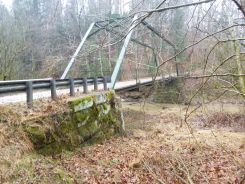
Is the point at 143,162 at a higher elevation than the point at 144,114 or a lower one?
lower

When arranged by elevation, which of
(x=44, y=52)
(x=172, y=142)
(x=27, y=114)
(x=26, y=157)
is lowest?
(x=172, y=142)

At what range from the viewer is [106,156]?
9.12 meters

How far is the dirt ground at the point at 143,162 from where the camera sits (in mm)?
6104

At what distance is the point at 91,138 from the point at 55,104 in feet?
6.54

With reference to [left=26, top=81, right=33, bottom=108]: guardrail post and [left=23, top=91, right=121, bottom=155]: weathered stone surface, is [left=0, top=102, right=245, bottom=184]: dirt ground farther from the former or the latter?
[left=26, top=81, right=33, bottom=108]: guardrail post

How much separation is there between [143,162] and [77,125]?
2.32 m

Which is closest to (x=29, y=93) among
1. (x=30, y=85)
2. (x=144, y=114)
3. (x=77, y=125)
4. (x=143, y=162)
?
(x=30, y=85)

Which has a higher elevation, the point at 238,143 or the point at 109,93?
the point at 109,93

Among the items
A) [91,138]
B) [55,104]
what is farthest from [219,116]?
[55,104]

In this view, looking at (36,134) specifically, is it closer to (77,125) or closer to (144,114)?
(77,125)

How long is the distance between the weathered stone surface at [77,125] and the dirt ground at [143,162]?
0.95 feet

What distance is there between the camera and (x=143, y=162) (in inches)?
320

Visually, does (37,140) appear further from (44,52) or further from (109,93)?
(44,52)

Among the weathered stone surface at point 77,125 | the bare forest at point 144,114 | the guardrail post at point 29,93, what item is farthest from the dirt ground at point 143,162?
the guardrail post at point 29,93
